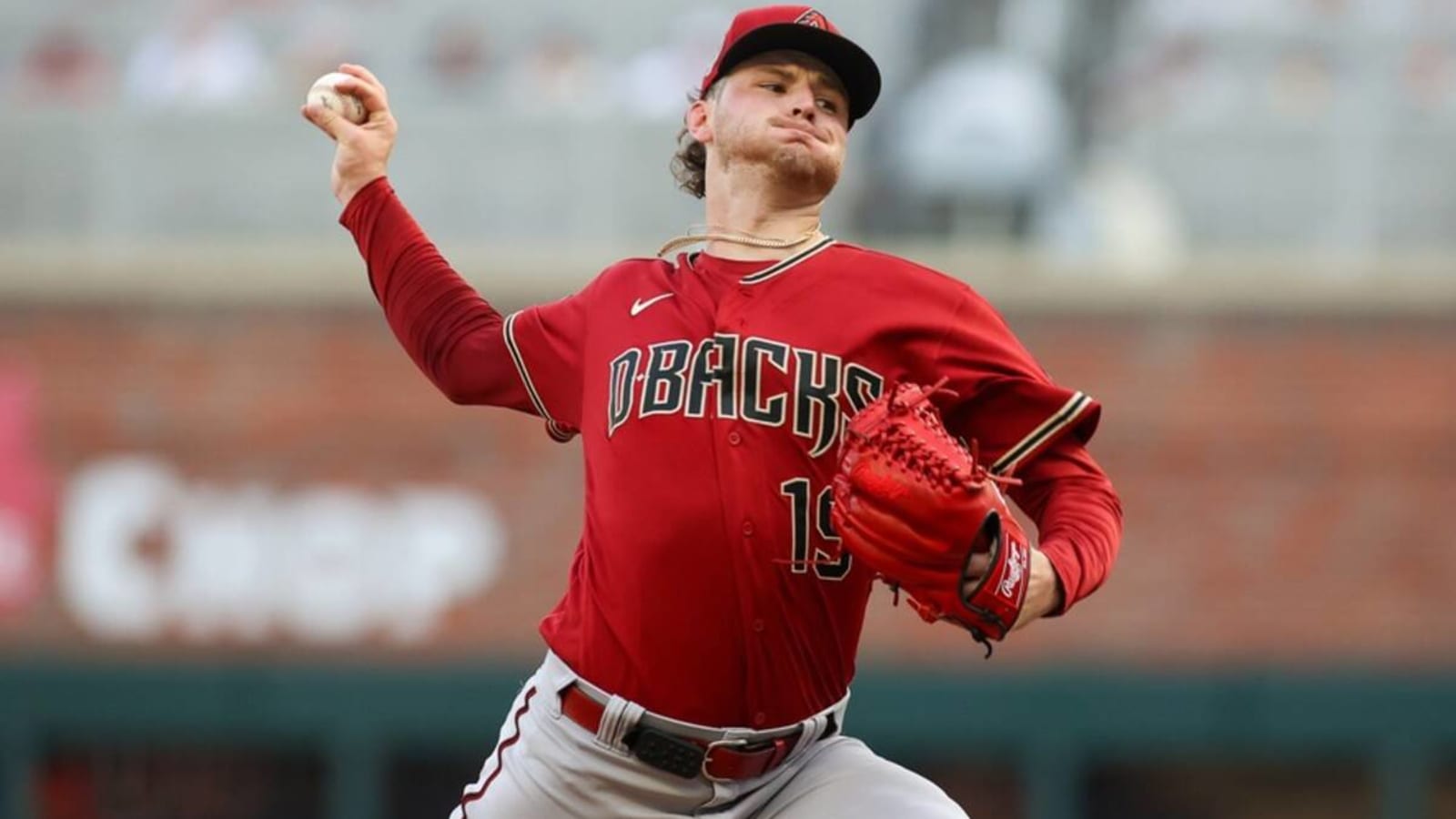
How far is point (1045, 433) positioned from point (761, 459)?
444 millimetres

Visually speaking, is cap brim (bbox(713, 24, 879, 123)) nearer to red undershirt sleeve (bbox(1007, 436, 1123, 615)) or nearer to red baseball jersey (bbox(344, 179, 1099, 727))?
red baseball jersey (bbox(344, 179, 1099, 727))

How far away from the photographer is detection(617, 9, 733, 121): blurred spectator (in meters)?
10.8

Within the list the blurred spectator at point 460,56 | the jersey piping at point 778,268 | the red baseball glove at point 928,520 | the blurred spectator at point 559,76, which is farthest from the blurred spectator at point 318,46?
the red baseball glove at point 928,520

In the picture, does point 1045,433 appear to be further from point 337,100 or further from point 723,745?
point 337,100

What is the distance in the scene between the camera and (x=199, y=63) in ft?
35.6

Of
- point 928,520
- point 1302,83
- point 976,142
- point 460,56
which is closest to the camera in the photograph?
point 928,520

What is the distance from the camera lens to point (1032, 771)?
35.8 ft

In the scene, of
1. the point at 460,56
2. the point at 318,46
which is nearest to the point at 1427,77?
the point at 460,56

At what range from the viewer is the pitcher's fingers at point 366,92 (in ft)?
13.9

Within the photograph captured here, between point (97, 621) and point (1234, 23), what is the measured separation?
5.78 metres

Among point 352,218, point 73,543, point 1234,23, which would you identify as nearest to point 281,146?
point 73,543

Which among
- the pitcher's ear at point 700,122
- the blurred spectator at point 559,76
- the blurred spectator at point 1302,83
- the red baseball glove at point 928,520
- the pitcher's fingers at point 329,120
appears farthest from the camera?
the blurred spectator at point 559,76

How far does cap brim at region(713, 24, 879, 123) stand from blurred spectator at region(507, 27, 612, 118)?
688cm

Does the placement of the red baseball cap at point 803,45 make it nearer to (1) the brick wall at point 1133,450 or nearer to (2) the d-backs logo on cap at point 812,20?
(2) the d-backs logo on cap at point 812,20
